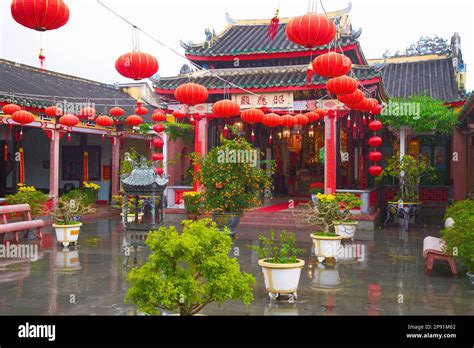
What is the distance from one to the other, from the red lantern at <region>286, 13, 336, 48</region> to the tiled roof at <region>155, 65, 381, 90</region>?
279 inches

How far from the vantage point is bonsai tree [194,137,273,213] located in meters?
12.6

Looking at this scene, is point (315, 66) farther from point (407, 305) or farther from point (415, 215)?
point (415, 215)

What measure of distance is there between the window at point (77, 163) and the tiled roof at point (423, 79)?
13654 millimetres

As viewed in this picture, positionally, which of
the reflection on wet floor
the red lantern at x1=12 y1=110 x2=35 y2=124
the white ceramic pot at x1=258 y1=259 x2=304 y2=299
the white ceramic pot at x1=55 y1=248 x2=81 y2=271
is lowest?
the reflection on wet floor

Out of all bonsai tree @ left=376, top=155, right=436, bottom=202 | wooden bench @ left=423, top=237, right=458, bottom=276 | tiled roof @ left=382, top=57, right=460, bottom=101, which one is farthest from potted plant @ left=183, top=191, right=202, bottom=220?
tiled roof @ left=382, top=57, right=460, bottom=101

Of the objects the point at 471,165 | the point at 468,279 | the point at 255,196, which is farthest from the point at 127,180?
the point at 471,165

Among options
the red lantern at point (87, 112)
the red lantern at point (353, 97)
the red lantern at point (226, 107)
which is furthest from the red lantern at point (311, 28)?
the red lantern at point (87, 112)

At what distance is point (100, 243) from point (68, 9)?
7731 mm

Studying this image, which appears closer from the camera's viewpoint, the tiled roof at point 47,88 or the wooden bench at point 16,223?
the wooden bench at point 16,223

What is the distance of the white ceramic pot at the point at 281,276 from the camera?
7023 millimetres

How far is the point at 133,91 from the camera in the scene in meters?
28.3

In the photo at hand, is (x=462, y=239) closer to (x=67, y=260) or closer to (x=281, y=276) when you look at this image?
(x=281, y=276)

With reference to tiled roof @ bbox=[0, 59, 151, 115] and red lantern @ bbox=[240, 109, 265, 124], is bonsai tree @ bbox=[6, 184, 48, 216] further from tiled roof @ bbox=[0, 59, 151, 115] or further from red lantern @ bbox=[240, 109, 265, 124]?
red lantern @ bbox=[240, 109, 265, 124]

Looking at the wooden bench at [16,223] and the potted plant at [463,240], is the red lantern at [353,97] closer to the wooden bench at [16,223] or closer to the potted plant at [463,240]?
the potted plant at [463,240]
